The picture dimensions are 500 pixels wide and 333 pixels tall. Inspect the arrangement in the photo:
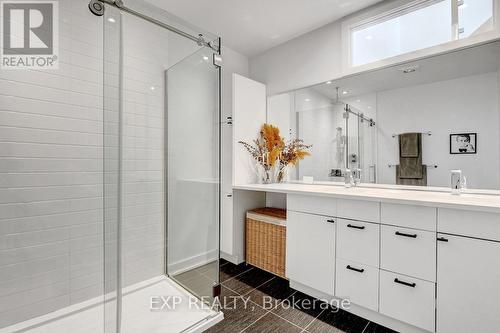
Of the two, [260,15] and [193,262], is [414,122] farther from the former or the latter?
[193,262]

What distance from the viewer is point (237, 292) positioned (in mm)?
2041

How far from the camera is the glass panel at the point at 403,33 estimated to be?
1822 millimetres

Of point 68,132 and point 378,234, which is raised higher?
point 68,132

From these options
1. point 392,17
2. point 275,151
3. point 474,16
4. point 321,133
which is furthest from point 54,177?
point 474,16

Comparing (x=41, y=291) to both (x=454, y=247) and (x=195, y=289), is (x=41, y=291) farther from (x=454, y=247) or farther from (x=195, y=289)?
(x=454, y=247)

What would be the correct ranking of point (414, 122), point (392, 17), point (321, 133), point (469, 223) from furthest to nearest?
point (321, 133)
point (392, 17)
point (414, 122)
point (469, 223)

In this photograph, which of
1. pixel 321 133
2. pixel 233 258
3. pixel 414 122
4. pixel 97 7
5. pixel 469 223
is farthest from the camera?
pixel 233 258

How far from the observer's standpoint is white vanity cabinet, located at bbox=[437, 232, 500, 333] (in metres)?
1.22

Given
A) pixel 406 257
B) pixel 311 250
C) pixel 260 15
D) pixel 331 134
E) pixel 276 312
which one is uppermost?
pixel 260 15

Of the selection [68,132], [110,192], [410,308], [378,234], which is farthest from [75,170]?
[410,308]

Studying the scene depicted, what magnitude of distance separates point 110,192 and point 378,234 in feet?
5.74

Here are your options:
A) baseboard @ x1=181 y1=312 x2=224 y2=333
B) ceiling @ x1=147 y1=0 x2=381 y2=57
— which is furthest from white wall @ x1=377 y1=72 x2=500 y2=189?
baseboard @ x1=181 y1=312 x2=224 y2=333

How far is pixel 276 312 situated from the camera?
177cm

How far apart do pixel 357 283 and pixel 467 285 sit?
1.94 feet
